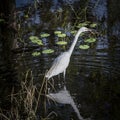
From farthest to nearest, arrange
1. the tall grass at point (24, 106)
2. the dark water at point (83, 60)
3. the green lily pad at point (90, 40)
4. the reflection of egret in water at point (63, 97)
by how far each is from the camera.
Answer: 1. the green lily pad at point (90, 40)
2. the reflection of egret in water at point (63, 97)
3. the dark water at point (83, 60)
4. the tall grass at point (24, 106)

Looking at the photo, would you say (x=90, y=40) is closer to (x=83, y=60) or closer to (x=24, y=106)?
(x=83, y=60)

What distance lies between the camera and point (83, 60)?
9.13 metres

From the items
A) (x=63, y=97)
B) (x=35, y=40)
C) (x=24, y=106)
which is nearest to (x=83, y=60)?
(x=63, y=97)

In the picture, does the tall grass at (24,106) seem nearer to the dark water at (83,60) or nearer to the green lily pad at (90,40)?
the dark water at (83,60)

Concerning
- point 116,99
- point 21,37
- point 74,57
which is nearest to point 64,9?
point 21,37

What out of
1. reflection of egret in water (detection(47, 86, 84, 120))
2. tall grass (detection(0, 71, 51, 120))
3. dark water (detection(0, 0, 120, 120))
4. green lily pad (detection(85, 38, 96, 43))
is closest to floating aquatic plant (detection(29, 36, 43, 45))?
dark water (detection(0, 0, 120, 120))

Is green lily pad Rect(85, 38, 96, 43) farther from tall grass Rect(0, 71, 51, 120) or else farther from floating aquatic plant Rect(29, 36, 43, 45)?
tall grass Rect(0, 71, 51, 120)

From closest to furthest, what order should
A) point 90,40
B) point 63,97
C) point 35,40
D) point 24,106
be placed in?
point 24,106 → point 63,97 → point 90,40 → point 35,40

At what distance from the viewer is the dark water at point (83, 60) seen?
7266mm

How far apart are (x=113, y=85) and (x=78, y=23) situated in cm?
416

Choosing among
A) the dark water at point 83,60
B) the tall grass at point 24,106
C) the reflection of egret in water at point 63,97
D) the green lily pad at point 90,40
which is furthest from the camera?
the green lily pad at point 90,40

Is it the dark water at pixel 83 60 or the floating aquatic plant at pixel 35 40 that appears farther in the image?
the floating aquatic plant at pixel 35 40

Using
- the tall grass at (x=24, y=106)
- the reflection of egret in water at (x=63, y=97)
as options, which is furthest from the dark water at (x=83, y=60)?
the tall grass at (x=24, y=106)

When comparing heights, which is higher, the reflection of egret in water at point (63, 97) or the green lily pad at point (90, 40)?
the green lily pad at point (90, 40)
